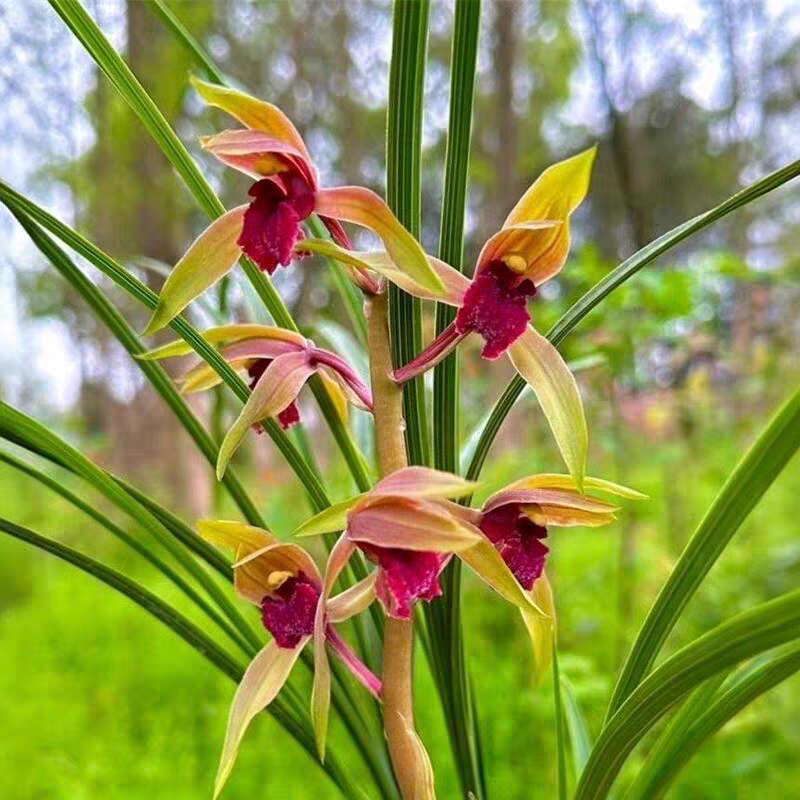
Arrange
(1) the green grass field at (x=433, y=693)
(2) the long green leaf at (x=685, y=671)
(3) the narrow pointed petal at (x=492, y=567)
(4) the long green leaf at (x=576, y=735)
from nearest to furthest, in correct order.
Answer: (2) the long green leaf at (x=685, y=671) → (3) the narrow pointed petal at (x=492, y=567) → (4) the long green leaf at (x=576, y=735) → (1) the green grass field at (x=433, y=693)

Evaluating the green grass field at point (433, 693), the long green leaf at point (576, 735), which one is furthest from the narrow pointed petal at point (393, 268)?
the green grass field at point (433, 693)

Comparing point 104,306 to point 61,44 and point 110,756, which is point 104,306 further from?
point 61,44

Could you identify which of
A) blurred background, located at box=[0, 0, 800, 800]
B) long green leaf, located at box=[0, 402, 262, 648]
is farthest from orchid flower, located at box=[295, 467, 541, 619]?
blurred background, located at box=[0, 0, 800, 800]

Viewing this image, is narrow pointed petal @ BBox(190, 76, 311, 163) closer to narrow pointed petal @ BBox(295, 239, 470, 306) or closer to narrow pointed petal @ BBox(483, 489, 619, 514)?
narrow pointed petal @ BBox(295, 239, 470, 306)

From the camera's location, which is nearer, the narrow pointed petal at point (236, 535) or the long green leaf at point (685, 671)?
the long green leaf at point (685, 671)

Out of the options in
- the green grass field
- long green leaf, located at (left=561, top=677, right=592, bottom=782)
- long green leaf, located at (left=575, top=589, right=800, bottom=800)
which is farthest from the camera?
the green grass field

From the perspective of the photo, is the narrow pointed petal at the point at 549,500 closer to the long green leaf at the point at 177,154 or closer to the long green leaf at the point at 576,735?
the long green leaf at the point at 177,154

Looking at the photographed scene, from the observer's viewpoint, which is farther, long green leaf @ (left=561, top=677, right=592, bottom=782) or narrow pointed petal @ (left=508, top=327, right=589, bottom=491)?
long green leaf @ (left=561, top=677, right=592, bottom=782)

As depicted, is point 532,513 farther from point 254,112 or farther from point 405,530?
point 254,112
